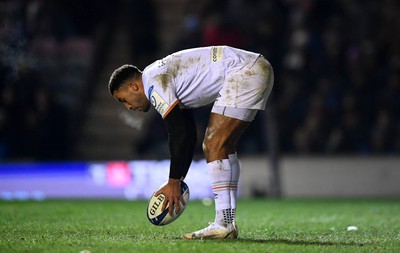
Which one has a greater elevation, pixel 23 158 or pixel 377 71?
pixel 377 71

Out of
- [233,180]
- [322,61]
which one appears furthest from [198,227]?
[322,61]

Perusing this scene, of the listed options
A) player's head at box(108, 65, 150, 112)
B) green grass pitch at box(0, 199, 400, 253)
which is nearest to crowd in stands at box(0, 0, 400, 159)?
green grass pitch at box(0, 199, 400, 253)

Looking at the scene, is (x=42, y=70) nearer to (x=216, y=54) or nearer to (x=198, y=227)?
(x=198, y=227)

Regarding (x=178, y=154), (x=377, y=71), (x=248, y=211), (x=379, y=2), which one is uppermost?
(x=379, y=2)

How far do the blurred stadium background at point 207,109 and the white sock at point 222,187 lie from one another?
8.75 meters

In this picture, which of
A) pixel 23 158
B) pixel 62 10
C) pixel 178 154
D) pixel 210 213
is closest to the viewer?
pixel 178 154

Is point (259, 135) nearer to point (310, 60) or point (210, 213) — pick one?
point (310, 60)

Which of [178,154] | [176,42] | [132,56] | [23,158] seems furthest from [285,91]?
[178,154]

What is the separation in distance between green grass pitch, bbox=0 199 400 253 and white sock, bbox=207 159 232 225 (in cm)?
26

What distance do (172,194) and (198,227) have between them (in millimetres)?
1882

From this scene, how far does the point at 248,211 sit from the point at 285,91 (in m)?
5.89

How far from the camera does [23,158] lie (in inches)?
685

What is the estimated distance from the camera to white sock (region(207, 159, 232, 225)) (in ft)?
26.0

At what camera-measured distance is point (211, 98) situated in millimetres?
8219
